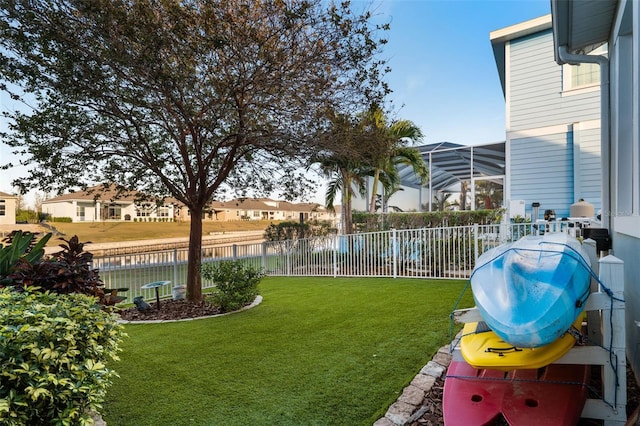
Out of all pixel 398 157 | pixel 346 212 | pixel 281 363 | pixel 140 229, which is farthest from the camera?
pixel 140 229

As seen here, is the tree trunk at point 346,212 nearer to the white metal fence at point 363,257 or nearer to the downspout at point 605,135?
the white metal fence at point 363,257

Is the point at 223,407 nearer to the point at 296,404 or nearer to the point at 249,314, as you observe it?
the point at 296,404

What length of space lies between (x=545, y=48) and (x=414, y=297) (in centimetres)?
845

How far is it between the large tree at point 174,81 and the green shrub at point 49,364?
4078 millimetres

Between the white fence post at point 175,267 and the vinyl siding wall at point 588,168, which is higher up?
the vinyl siding wall at point 588,168

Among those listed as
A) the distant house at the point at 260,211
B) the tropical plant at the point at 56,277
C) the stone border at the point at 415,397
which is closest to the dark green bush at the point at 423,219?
the distant house at the point at 260,211

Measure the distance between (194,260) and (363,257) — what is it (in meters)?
4.58

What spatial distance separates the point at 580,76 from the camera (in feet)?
30.6


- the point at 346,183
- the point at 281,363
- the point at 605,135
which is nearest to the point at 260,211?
the point at 346,183

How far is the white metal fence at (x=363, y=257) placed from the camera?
7.95m

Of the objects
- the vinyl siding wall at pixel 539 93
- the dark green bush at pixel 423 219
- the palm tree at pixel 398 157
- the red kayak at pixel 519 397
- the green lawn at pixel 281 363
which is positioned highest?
the vinyl siding wall at pixel 539 93

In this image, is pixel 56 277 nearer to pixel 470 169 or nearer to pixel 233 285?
pixel 233 285

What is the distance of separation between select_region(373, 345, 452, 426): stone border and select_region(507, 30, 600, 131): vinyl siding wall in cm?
904

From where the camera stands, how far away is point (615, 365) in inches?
81.0
